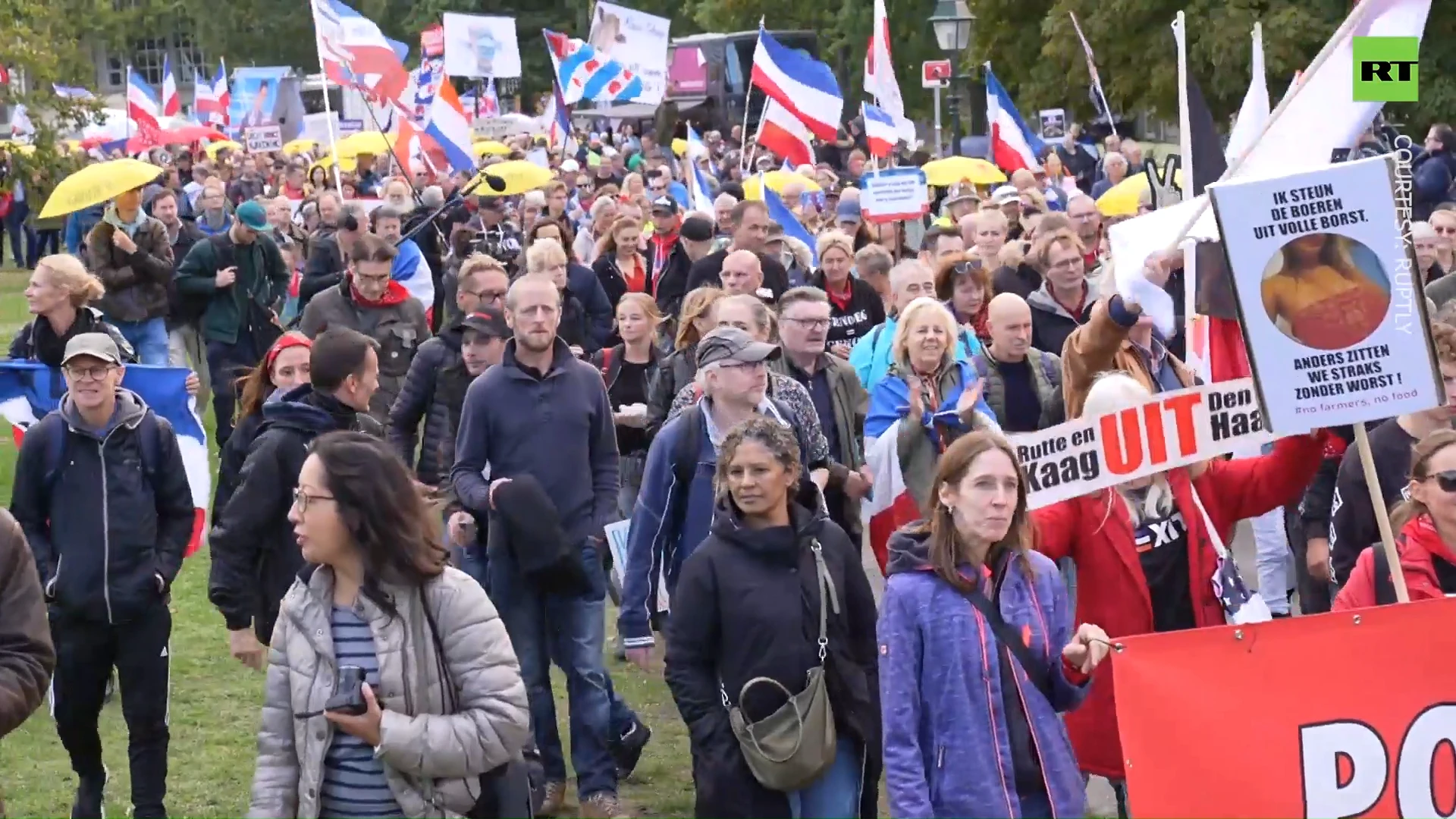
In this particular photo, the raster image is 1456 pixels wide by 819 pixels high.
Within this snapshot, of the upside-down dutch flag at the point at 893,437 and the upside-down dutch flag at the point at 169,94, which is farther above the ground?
the upside-down dutch flag at the point at 169,94

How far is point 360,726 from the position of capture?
14.1 ft

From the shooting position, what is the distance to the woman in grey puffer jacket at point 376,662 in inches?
173

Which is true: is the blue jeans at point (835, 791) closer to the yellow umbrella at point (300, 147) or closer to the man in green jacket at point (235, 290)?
the man in green jacket at point (235, 290)

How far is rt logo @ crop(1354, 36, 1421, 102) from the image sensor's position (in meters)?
6.40

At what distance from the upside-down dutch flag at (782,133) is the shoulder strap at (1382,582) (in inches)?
550

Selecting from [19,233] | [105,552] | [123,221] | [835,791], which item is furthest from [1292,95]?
[19,233]

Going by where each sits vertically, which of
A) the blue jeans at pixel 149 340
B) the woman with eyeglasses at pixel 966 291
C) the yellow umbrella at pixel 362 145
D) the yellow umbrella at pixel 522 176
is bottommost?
the woman with eyeglasses at pixel 966 291

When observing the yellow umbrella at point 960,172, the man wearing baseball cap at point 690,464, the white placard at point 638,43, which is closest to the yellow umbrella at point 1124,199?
the yellow umbrella at point 960,172

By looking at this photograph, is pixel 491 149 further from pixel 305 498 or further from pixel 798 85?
pixel 305 498

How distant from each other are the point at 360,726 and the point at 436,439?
4.23 metres

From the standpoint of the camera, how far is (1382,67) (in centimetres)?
656

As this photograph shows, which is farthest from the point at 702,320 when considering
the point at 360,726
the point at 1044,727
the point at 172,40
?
the point at 172,40

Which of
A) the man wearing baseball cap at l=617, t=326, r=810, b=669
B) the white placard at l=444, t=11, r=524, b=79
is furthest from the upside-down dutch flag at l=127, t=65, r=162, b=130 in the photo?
the man wearing baseball cap at l=617, t=326, r=810, b=669

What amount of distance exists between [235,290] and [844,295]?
481cm
